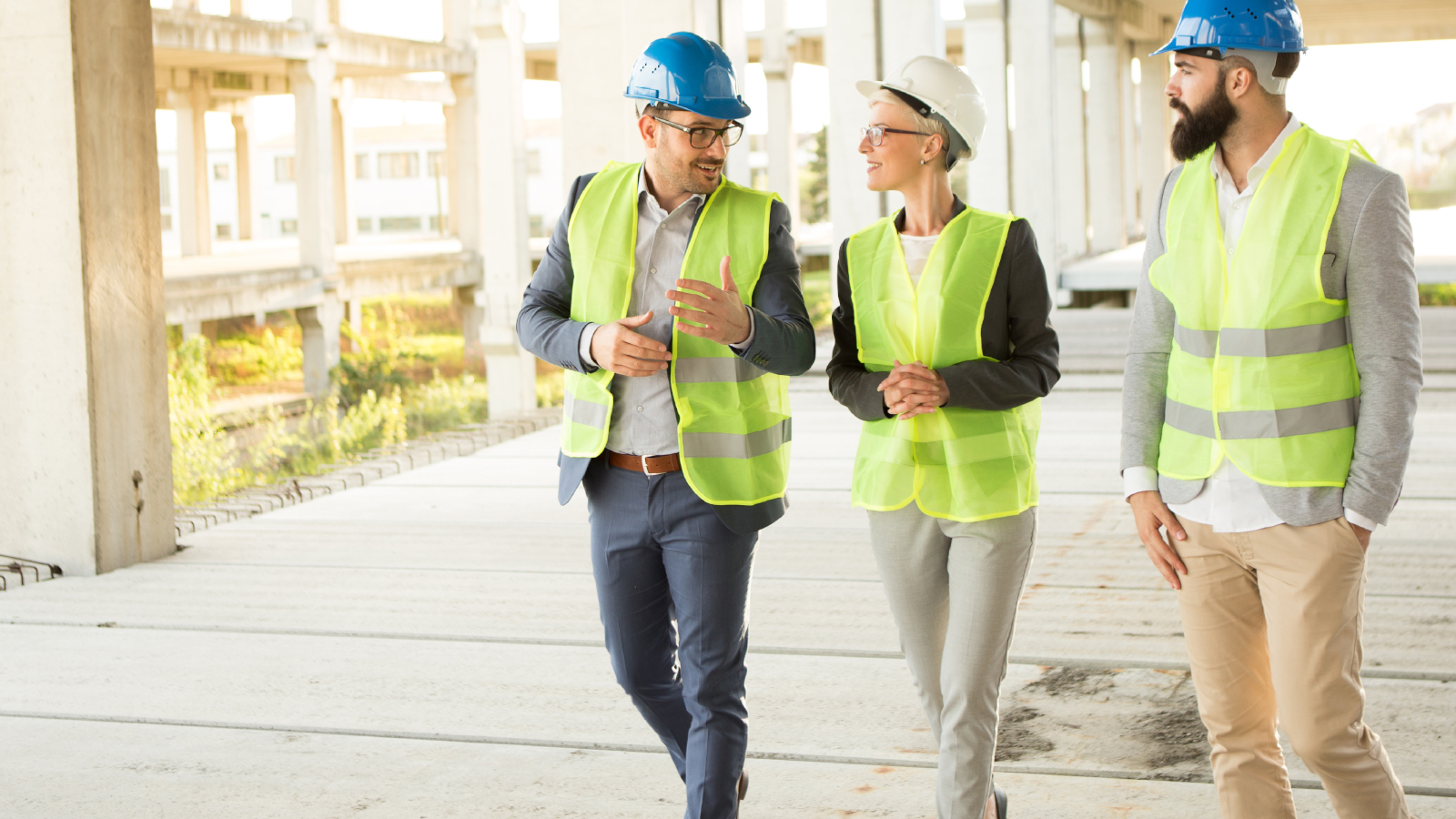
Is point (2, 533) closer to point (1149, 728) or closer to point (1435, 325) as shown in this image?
point (1149, 728)

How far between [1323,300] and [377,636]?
3929mm

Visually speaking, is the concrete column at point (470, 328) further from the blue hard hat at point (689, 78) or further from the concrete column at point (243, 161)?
the blue hard hat at point (689, 78)

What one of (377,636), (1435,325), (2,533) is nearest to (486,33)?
(1435,325)

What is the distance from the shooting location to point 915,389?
3.16 meters

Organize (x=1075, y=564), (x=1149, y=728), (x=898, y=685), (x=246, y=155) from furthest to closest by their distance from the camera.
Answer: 1. (x=246, y=155)
2. (x=1075, y=564)
3. (x=898, y=685)
4. (x=1149, y=728)

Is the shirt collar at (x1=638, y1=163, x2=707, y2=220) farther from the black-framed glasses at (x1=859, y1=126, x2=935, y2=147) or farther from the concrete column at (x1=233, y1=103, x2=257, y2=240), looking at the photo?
the concrete column at (x1=233, y1=103, x2=257, y2=240)

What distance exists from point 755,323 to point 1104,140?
25177 mm

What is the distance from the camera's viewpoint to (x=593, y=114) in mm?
11336

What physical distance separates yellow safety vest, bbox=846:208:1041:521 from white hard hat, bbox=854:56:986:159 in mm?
206

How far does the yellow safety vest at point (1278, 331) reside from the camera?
2.75m

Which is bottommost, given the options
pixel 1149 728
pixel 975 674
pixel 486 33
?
pixel 1149 728

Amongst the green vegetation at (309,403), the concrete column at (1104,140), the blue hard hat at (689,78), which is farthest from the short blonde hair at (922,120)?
the concrete column at (1104,140)

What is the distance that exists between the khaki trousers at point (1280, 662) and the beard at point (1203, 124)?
0.78m

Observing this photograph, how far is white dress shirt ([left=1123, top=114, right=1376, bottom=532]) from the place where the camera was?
9.20 feet
